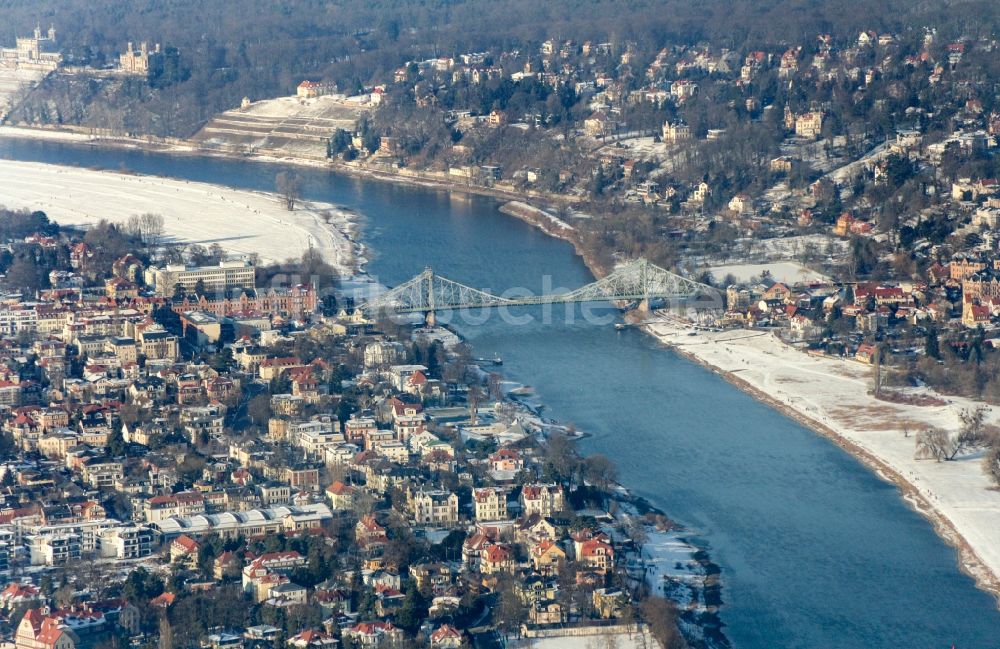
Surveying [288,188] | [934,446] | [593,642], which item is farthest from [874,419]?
[288,188]

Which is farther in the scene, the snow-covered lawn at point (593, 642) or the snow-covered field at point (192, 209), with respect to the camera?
the snow-covered field at point (192, 209)

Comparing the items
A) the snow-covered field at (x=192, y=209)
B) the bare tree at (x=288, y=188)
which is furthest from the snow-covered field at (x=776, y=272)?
the bare tree at (x=288, y=188)

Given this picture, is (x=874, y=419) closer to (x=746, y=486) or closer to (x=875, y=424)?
(x=875, y=424)

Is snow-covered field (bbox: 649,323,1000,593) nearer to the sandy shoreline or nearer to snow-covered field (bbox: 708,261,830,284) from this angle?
the sandy shoreline

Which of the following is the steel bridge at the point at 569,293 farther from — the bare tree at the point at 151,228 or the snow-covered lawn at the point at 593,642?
the snow-covered lawn at the point at 593,642

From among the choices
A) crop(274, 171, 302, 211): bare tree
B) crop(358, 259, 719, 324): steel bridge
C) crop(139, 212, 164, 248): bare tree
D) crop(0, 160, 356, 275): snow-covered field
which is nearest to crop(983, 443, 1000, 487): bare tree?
crop(358, 259, 719, 324): steel bridge

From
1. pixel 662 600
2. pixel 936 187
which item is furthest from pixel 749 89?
pixel 662 600
